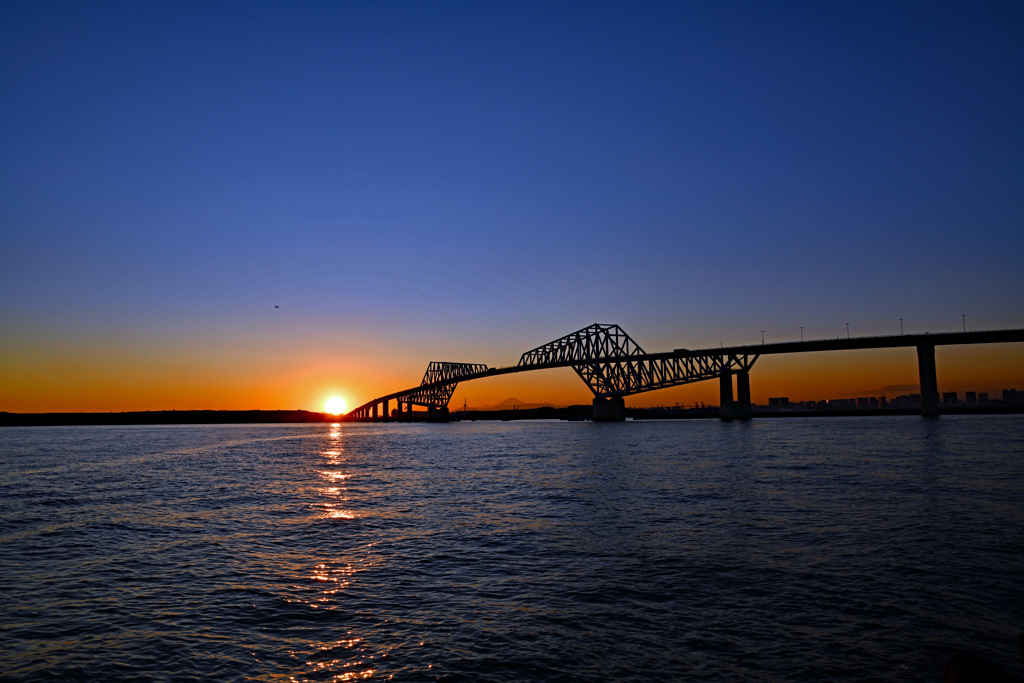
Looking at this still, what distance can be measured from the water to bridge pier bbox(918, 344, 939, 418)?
97958 mm

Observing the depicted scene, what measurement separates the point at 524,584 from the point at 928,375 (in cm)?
12171

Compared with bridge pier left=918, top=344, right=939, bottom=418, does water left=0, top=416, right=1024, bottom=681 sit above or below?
below

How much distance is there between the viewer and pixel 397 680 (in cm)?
822

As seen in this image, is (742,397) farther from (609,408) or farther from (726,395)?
(609,408)

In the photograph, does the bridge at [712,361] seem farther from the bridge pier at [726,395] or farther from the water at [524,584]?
the water at [524,584]

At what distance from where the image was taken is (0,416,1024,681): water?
29.1 feet

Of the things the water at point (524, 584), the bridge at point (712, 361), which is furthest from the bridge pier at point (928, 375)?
Result: the water at point (524, 584)

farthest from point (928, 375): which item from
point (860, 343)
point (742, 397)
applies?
point (742, 397)

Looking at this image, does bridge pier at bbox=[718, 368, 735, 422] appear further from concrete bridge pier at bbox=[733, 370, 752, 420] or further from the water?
the water

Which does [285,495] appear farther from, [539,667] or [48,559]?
[539,667]

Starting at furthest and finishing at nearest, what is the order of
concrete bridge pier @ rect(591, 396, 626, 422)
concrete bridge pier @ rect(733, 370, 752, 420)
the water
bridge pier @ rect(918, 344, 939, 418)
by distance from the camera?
concrete bridge pier @ rect(591, 396, 626, 422) < concrete bridge pier @ rect(733, 370, 752, 420) < bridge pier @ rect(918, 344, 939, 418) < the water

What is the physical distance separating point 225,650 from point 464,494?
1777 centimetres

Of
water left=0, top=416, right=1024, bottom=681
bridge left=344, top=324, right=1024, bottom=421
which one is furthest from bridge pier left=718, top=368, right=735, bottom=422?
water left=0, top=416, right=1024, bottom=681

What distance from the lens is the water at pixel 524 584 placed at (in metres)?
8.88
